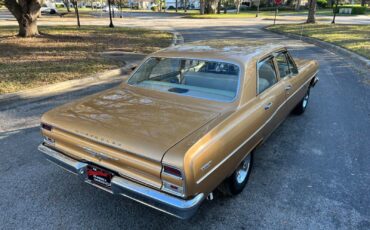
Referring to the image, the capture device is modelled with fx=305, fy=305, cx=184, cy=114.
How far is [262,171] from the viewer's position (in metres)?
3.73

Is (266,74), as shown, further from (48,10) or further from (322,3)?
(322,3)

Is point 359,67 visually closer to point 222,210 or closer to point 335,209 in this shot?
point 335,209

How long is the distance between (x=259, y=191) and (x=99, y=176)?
1725mm

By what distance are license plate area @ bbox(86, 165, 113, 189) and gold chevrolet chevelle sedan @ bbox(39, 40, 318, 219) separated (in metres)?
0.01

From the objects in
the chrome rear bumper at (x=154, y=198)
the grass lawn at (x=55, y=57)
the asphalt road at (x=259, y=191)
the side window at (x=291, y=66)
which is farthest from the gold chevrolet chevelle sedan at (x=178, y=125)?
the grass lawn at (x=55, y=57)

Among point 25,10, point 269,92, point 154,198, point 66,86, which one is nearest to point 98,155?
point 154,198

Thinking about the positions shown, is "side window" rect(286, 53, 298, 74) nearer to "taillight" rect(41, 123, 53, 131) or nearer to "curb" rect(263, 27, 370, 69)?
"taillight" rect(41, 123, 53, 131)

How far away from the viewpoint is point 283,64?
4.39m

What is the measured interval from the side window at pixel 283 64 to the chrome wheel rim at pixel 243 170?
4.77 feet

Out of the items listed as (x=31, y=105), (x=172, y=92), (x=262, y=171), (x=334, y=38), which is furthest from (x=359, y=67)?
(x=31, y=105)

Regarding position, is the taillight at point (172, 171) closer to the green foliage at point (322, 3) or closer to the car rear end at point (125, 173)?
the car rear end at point (125, 173)

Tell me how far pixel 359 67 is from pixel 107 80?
25.2ft

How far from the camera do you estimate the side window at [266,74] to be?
3.56 metres

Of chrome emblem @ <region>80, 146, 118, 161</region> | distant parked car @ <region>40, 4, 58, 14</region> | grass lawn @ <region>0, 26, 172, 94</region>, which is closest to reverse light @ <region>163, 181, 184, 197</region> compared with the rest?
chrome emblem @ <region>80, 146, 118, 161</region>
